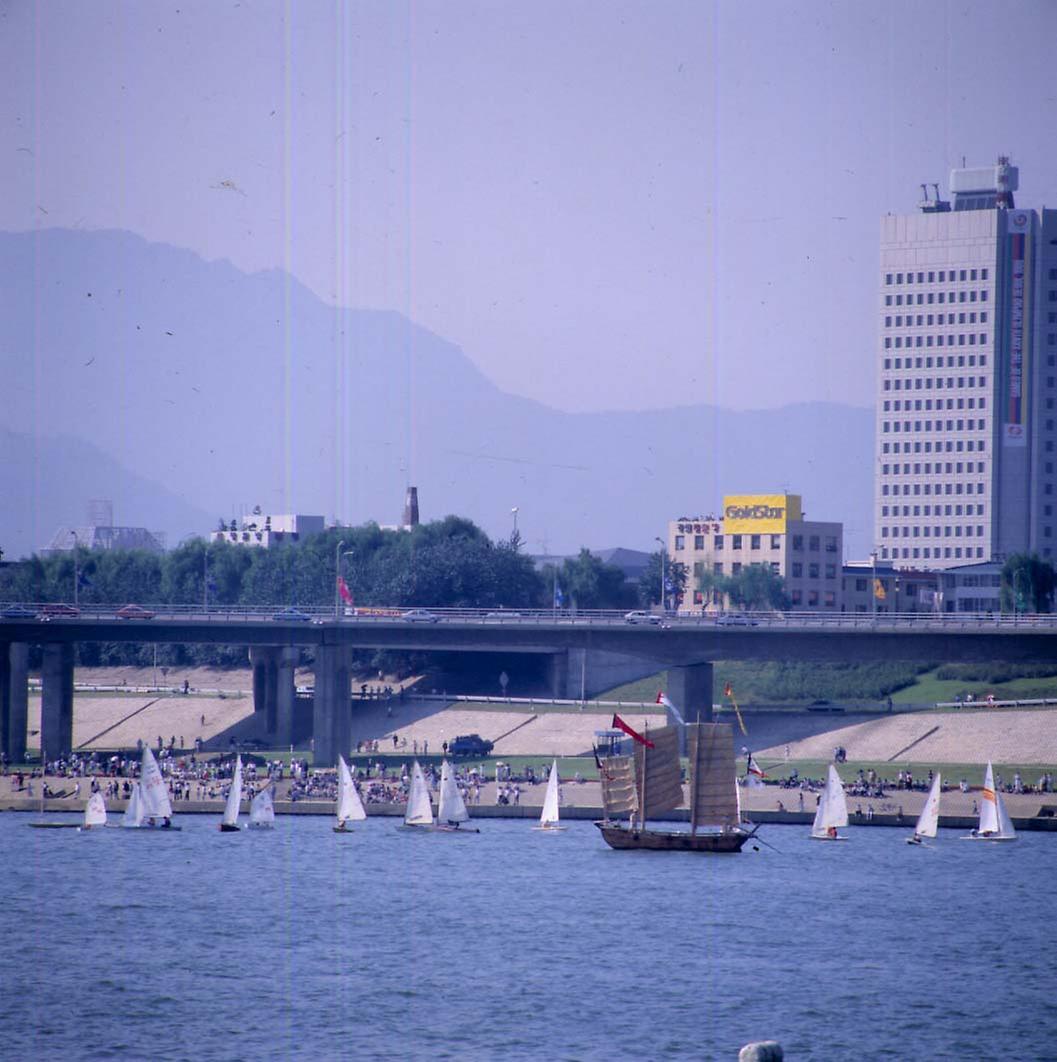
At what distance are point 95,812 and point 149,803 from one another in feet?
10.0

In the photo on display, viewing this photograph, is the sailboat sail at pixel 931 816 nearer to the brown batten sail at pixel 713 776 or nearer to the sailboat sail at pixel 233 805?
the brown batten sail at pixel 713 776

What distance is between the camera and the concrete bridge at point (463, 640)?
132 meters

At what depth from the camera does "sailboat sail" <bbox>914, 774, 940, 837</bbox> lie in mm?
105562

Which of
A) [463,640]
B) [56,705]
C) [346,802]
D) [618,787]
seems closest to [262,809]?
[346,802]

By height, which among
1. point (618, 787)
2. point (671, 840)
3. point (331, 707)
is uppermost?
point (331, 707)

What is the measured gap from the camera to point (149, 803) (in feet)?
369

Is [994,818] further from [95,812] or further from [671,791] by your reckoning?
[95,812]

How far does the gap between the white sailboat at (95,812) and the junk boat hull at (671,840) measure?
2862 centimetres

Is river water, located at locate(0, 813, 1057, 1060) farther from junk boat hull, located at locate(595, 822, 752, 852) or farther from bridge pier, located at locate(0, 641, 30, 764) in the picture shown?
bridge pier, located at locate(0, 641, 30, 764)

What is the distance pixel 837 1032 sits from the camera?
64.7m

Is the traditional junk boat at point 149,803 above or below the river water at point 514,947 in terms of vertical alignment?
above

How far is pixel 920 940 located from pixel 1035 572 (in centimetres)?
11028

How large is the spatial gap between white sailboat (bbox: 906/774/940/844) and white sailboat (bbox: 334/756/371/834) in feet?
91.4

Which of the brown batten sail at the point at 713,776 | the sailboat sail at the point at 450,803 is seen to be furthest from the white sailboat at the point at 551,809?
the brown batten sail at the point at 713,776
